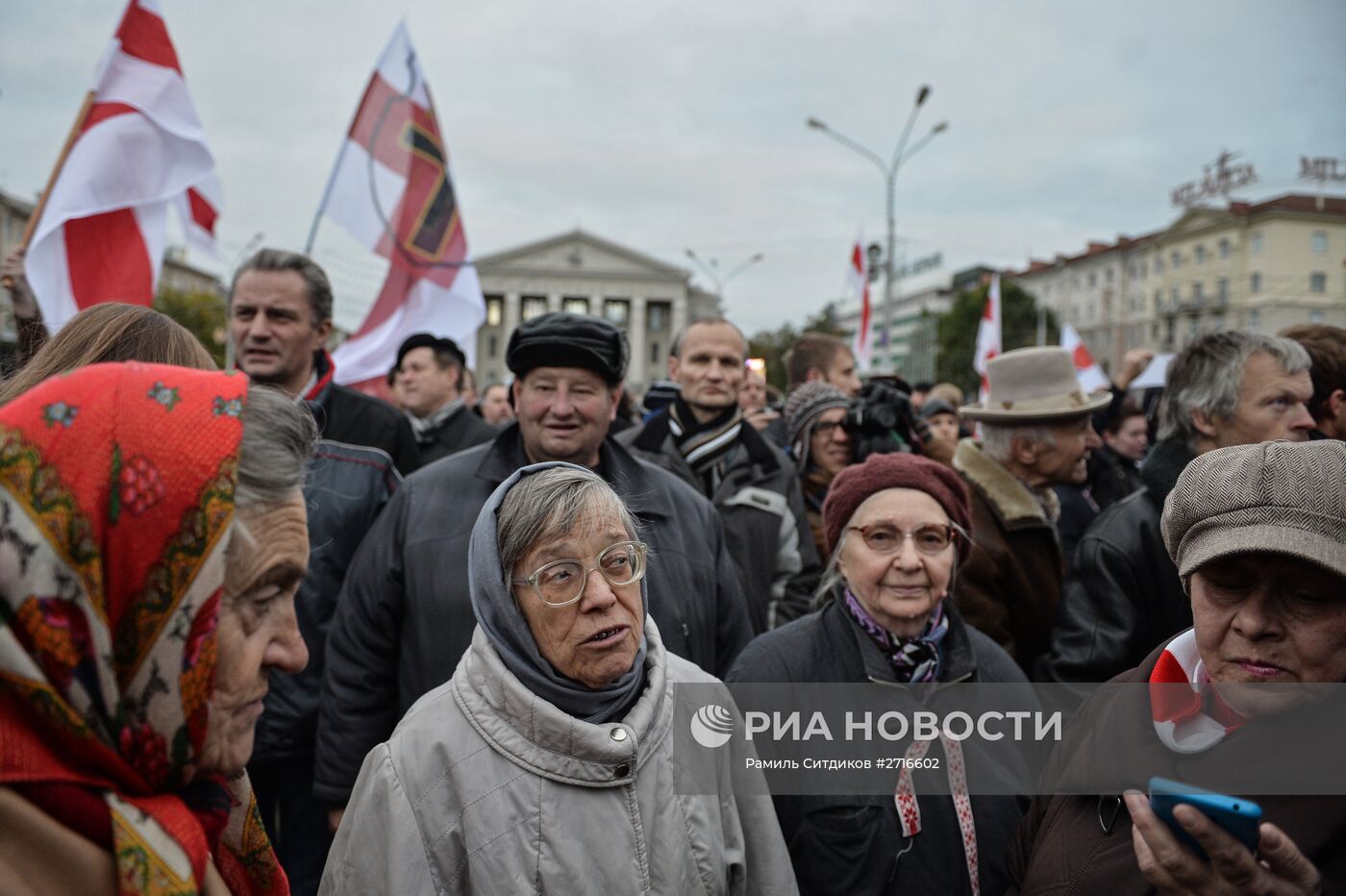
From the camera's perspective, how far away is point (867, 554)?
2812mm

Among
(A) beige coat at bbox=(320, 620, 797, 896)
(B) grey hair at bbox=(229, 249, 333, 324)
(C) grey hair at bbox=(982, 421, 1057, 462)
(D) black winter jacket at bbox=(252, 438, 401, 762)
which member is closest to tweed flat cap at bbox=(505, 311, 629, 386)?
(D) black winter jacket at bbox=(252, 438, 401, 762)

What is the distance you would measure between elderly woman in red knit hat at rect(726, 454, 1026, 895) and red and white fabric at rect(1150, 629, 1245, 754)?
841 millimetres

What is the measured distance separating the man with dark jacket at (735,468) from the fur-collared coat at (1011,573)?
79 centimetres

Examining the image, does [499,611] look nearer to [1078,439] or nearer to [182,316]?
[1078,439]

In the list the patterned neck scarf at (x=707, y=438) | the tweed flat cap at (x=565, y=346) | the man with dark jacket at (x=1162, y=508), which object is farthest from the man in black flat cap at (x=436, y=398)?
the man with dark jacket at (x=1162, y=508)

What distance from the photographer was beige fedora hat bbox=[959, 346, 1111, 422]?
12.8ft

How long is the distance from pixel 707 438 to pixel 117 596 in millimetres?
3400

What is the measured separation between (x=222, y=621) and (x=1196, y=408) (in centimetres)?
295

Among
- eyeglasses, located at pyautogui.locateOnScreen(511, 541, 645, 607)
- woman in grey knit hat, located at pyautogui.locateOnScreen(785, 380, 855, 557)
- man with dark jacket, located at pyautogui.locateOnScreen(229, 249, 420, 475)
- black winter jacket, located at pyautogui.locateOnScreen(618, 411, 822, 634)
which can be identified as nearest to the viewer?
eyeglasses, located at pyautogui.locateOnScreen(511, 541, 645, 607)

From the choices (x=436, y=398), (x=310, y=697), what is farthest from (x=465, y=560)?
(x=436, y=398)

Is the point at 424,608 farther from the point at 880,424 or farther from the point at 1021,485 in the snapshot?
the point at 880,424

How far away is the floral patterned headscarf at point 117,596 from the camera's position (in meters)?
1.13

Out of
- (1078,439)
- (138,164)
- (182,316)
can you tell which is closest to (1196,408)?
(1078,439)

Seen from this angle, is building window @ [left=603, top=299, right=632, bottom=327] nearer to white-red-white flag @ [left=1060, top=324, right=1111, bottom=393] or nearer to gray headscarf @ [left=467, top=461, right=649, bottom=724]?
white-red-white flag @ [left=1060, top=324, right=1111, bottom=393]
